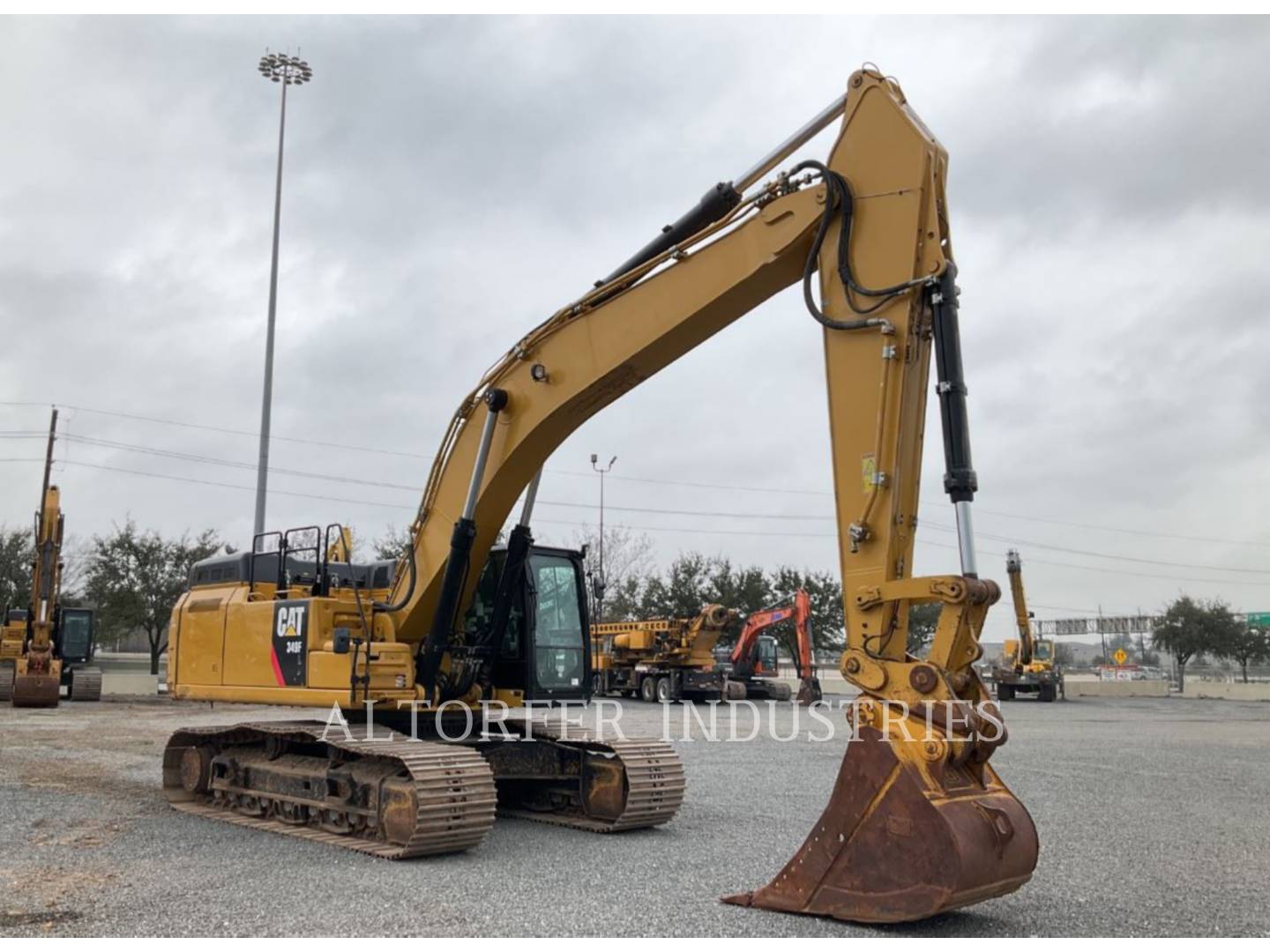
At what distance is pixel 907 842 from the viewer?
5969 millimetres

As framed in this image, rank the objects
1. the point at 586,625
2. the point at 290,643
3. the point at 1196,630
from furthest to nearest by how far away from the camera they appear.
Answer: the point at 1196,630 → the point at 586,625 → the point at 290,643

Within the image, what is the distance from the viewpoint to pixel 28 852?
27.9ft

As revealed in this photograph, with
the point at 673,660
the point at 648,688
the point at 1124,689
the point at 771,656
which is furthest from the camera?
the point at 1124,689

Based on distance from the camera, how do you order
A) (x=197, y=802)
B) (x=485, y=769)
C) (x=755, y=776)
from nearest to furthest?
(x=485, y=769)
(x=197, y=802)
(x=755, y=776)

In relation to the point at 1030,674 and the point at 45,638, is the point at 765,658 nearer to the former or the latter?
the point at 1030,674

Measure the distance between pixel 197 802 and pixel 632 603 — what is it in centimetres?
4266

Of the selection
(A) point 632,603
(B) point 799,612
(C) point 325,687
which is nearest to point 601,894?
(C) point 325,687

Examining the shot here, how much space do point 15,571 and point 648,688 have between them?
25.3m

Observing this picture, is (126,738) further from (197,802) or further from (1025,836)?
(1025,836)

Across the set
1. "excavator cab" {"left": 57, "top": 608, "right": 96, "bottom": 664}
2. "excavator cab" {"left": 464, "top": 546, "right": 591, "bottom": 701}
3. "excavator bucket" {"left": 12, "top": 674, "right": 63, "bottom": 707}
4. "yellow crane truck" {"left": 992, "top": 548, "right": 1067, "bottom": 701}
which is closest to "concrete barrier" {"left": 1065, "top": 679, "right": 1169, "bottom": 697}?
"yellow crane truck" {"left": 992, "top": 548, "right": 1067, "bottom": 701}

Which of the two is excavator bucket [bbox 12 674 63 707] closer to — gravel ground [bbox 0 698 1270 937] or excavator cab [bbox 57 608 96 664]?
excavator cab [bbox 57 608 96 664]

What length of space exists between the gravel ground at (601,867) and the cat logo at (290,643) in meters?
1.38

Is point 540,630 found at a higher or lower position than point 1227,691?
higher

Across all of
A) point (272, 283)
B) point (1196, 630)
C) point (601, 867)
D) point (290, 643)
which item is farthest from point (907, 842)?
point (1196, 630)
